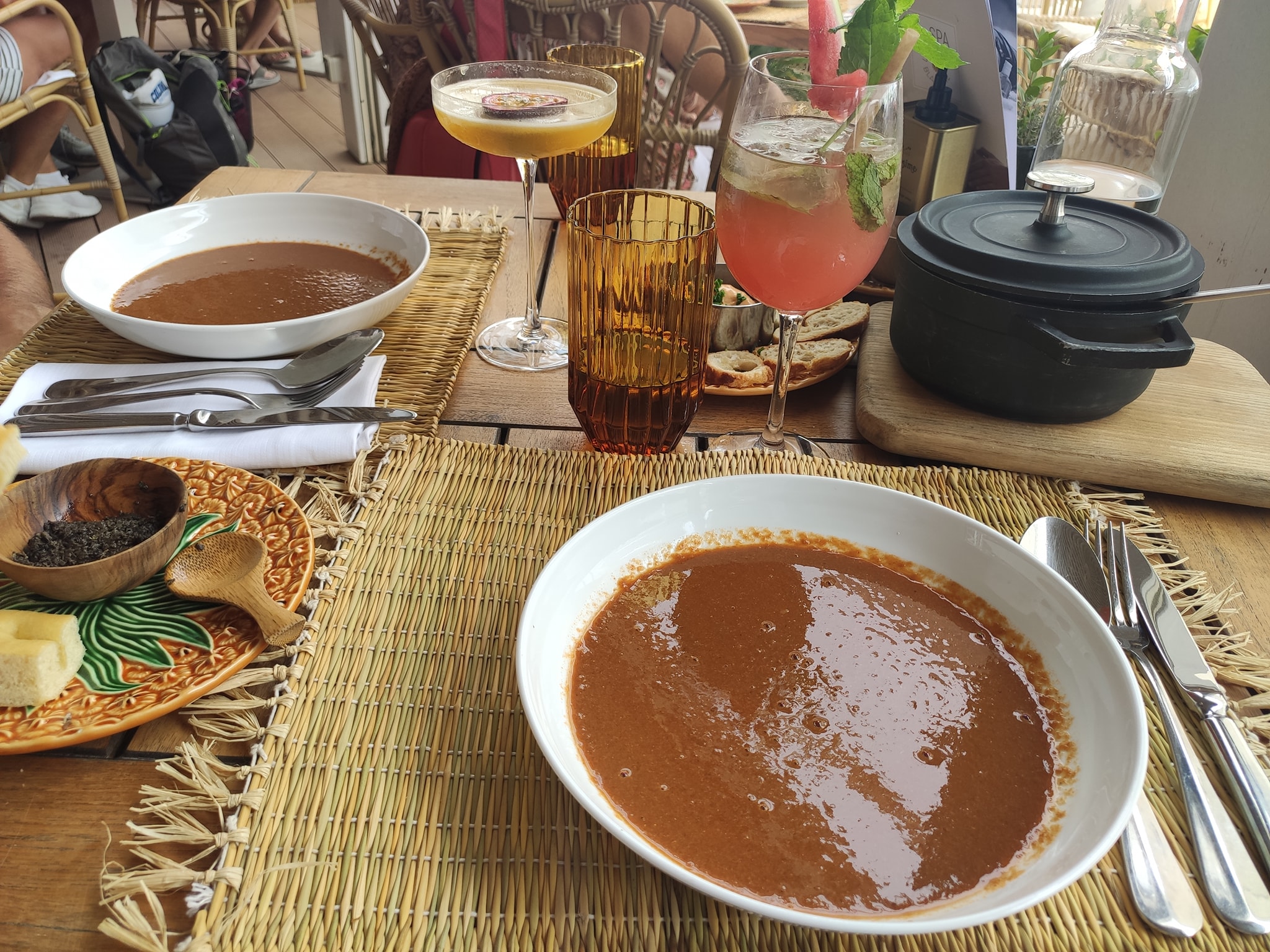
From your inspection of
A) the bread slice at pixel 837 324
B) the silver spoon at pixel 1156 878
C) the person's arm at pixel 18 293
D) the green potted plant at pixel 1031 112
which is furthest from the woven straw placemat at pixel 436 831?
the person's arm at pixel 18 293

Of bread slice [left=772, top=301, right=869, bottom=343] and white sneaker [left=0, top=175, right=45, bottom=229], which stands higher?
bread slice [left=772, top=301, right=869, bottom=343]

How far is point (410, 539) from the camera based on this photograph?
0.86 meters

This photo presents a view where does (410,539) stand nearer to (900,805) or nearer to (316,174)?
(900,805)

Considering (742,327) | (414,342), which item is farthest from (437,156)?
(742,327)

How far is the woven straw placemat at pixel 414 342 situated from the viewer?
1077mm

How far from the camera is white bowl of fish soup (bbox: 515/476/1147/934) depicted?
1.77ft

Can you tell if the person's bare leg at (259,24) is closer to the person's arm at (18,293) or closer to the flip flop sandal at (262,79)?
the flip flop sandal at (262,79)

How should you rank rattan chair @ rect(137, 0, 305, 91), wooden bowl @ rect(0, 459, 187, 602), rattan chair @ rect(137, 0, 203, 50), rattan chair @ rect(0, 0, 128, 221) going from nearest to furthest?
wooden bowl @ rect(0, 459, 187, 602) → rattan chair @ rect(0, 0, 128, 221) → rattan chair @ rect(137, 0, 305, 91) → rattan chair @ rect(137, 0, 203, 50)

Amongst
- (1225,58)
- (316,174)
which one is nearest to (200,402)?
(316,174)

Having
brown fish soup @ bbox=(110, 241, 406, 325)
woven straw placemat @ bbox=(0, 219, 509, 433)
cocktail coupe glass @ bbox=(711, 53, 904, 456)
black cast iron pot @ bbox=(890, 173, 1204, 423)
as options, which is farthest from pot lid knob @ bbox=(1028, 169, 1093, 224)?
brown fish soup @ bbox=(110, 241, 406, 325)

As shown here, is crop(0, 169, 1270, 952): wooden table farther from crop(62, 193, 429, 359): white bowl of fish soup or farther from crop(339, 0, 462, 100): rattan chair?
crop(339, 0, 462, 100): rattan chair

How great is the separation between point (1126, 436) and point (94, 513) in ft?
3.55

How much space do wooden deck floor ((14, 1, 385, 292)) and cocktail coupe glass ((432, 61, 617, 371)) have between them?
8.37ft

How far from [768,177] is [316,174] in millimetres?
1181
